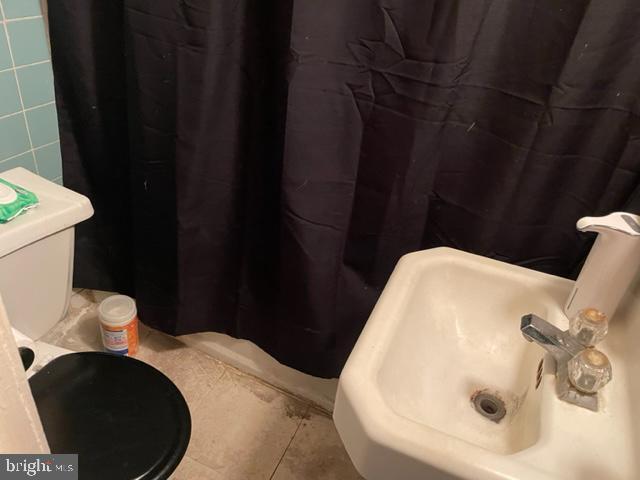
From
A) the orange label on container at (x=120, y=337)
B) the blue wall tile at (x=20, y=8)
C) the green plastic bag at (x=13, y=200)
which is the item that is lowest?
the orange label on container at (x=120, y=337)

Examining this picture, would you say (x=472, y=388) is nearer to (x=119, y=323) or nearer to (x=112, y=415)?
(x=112, y=415)

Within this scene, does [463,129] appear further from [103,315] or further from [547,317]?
[103,315]

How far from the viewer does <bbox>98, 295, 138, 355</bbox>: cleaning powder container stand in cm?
142

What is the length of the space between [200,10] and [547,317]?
0.87 m

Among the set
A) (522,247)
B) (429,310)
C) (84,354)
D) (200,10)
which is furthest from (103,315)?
(522,247)

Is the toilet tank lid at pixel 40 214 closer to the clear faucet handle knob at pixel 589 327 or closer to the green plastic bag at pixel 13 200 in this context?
the green plastic bag at pixel 13 200

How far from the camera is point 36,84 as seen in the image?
49.7 inches

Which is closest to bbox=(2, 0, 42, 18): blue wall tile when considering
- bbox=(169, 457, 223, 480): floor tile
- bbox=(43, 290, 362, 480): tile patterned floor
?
bbox=(43, 290, 362, 480): tile patterned floor

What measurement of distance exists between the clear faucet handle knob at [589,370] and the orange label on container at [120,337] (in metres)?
1.19

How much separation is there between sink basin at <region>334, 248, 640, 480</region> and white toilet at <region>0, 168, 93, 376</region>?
28.5 inches

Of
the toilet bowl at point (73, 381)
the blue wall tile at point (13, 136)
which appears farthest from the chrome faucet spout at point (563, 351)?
the blue wall tile at point (13, 136)

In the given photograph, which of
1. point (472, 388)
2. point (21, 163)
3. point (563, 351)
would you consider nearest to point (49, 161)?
point (21, 163)

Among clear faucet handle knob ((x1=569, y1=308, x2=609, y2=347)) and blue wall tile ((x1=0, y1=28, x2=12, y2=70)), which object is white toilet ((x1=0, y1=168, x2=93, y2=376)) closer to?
blue wall tile ((x1=0, y1=28, x2=12, y2=70))

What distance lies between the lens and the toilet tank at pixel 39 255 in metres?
1.00
